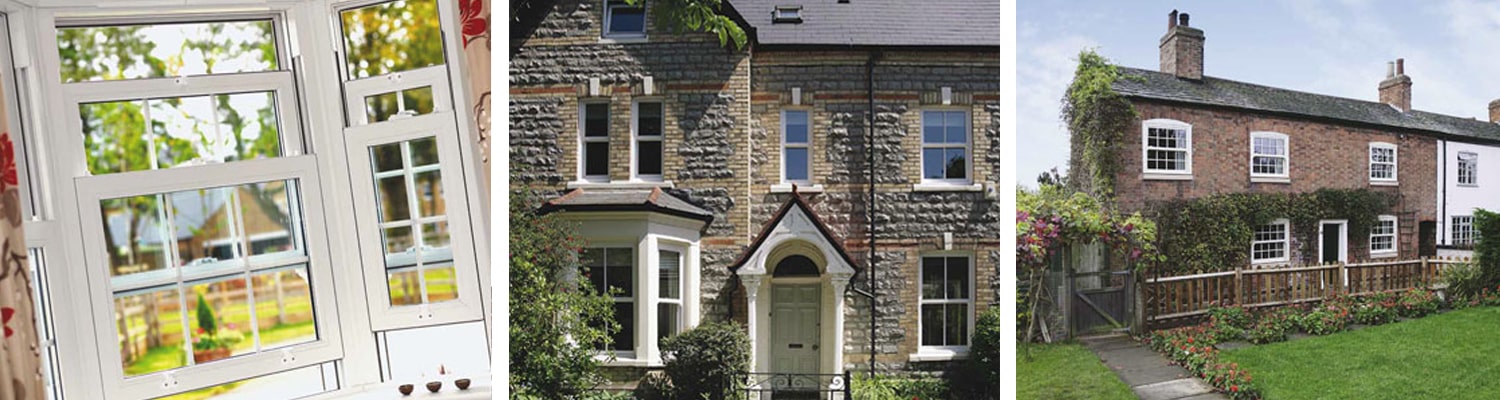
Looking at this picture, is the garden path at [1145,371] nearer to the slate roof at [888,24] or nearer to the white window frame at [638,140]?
the slate roof at [888,24]

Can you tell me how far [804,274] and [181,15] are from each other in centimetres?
243

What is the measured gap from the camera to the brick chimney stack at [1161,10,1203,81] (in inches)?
152

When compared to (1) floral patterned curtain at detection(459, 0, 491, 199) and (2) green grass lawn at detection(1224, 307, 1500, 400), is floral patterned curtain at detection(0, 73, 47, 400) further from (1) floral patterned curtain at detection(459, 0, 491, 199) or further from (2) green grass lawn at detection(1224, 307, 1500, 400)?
(2) green grass lawn at detection(1224, 307, 1500, 400)

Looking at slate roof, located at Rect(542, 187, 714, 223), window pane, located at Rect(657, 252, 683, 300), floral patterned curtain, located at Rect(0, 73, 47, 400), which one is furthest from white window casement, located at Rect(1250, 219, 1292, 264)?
floral patterned curtain, located at Rect(0, 73, 47, 400)

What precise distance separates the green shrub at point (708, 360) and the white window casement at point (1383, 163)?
8.02 feet

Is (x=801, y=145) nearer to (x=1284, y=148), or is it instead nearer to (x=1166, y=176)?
(x=1166, y=176)

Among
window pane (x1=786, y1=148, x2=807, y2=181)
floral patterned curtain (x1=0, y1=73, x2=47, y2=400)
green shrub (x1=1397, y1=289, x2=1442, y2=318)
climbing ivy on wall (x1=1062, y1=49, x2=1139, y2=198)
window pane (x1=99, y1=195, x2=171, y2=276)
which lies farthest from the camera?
window pane (x1=786, y1=148, x2=807, y2=181)

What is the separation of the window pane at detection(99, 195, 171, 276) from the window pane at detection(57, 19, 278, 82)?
44cm

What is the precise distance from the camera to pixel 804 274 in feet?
13.2

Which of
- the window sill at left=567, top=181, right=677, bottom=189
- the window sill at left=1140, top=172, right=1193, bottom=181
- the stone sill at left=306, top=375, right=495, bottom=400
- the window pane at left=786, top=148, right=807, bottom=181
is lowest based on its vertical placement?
the stone sill at left=306, top=375, right=495, bottom=400

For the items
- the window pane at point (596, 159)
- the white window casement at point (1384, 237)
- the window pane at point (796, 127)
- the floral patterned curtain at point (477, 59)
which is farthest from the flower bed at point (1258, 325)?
the floral patterned curtain at point (477, 59)

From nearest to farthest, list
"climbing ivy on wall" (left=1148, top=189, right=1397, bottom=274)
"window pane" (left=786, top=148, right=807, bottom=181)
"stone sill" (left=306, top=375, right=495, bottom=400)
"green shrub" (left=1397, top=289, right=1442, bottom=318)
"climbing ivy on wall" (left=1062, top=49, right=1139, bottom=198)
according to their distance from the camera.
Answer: "stone sill" (left=306, top=375, right=495, bottom=400), "green shrub" (left=1397, top=289, right=1442, bottom=318), "climbing ivy on wall" (left=1148, top=189, right=1397, bottom=274), "climbing ivy on wall" (left=1062, top=49, right=1139, bottom=198), "window pane" (left=786, top=148, right=807, bottom=181)

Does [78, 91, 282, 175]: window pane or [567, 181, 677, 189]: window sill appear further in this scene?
[567, 181, 677, 189]: window sill

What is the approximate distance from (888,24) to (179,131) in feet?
8.59
